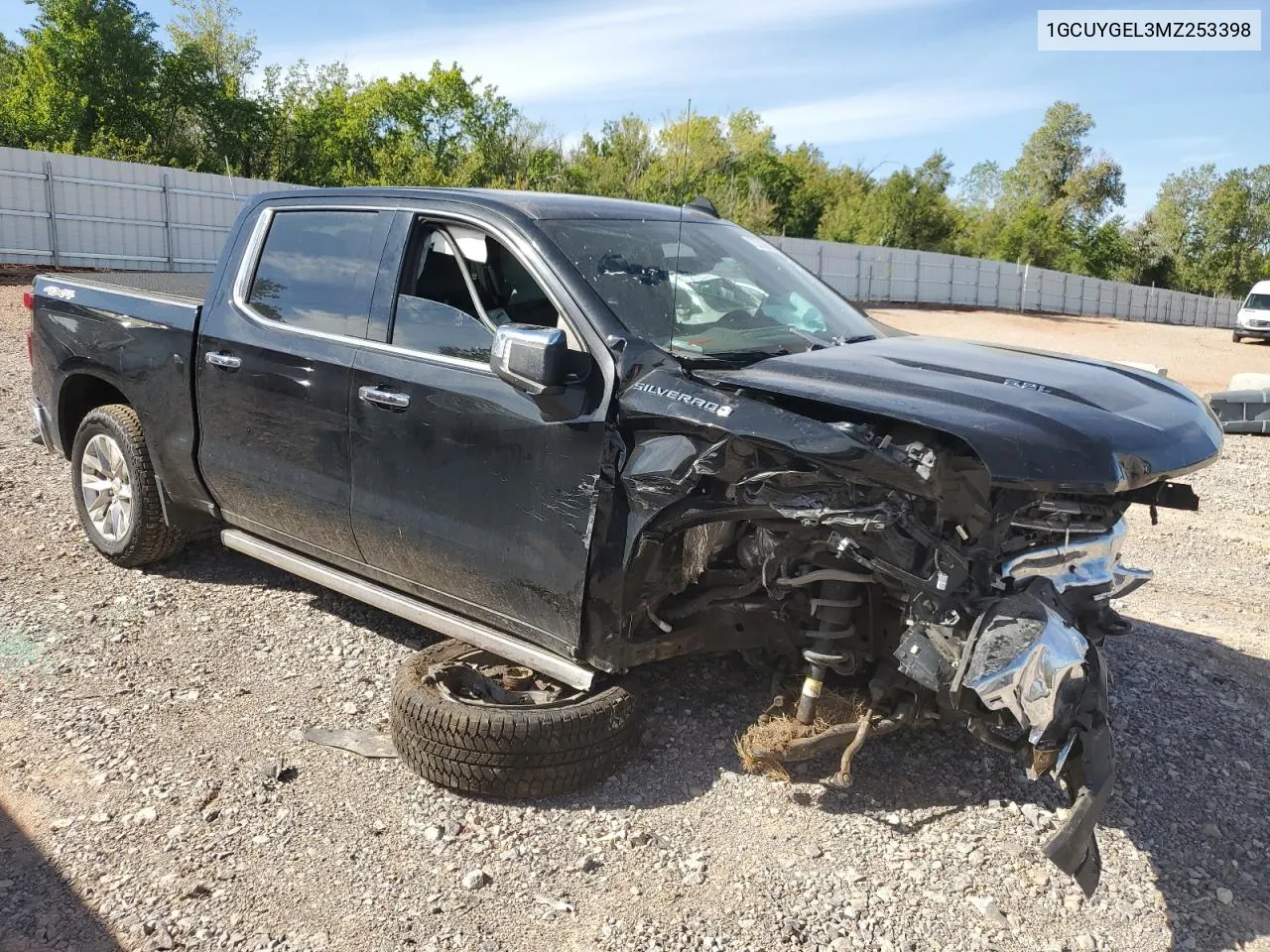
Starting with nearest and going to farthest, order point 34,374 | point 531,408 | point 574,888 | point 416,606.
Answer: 1. point 574,888
2. point 531,408
3. point 416,606
4. point 34,374

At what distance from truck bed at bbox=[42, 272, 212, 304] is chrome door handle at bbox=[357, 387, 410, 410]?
1.44 m

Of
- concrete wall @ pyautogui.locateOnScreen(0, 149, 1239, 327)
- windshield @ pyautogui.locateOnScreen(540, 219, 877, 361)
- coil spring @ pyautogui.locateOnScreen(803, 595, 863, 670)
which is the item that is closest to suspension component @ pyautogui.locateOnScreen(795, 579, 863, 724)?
coil spring @ pyautogui.locateOnScreen(803, 595, 863, 670)

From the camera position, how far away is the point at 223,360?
461 cm

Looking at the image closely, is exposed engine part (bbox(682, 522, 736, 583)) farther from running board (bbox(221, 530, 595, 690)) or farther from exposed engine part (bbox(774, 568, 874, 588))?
running board (bbox(221, 530, 595, 690))

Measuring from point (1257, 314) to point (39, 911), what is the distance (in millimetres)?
38804

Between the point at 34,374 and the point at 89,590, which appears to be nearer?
the point at 89,590

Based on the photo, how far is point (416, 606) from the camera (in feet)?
13.4

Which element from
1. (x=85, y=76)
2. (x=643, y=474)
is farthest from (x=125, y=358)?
(x=85, y=76)

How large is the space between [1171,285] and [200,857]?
79666 mm

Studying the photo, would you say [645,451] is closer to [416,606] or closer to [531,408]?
[531,408]

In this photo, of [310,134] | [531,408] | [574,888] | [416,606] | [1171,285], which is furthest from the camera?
[1171,285]

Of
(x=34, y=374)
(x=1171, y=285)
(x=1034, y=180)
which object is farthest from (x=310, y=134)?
(x=1171, y=285)

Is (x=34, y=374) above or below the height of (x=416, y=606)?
above

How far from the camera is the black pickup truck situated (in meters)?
2.96
